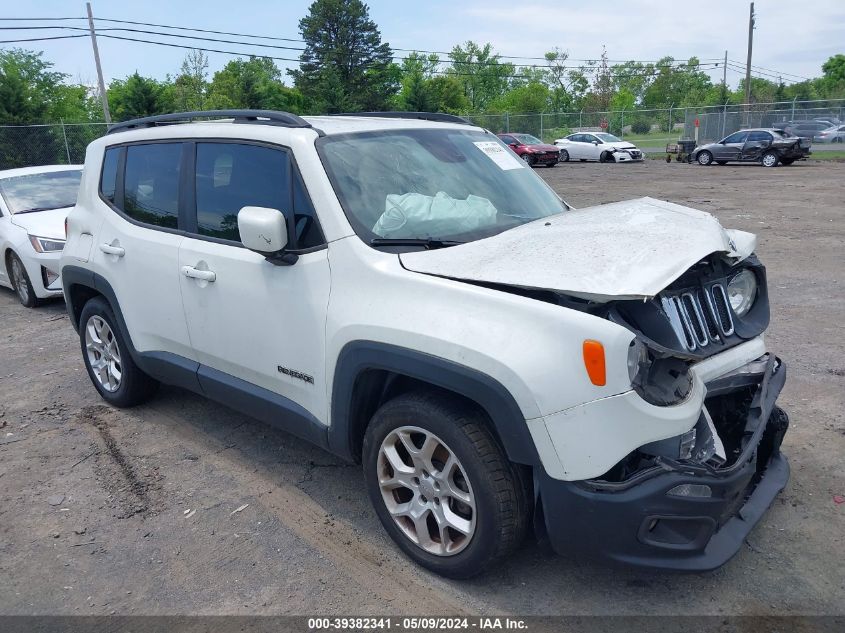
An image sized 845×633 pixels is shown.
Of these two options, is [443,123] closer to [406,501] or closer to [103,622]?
[406,501]

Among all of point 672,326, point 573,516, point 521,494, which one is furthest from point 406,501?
point 672,326

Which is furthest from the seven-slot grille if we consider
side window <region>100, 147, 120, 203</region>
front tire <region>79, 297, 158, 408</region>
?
side window <region>100, 147, 120, 203</region>

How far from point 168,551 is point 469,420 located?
1687 millimetres

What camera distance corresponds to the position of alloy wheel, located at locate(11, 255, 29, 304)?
8430mm

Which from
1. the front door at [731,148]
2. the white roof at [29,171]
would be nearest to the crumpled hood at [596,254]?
the white roof at [29,171]

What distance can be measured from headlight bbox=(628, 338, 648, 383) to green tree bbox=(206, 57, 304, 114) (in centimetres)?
2521

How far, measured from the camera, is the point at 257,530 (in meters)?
3.55

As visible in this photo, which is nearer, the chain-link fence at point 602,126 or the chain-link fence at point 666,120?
the chain-link fence at point 602,126

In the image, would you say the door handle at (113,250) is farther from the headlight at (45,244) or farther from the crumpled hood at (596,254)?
the headlight at (45,244)

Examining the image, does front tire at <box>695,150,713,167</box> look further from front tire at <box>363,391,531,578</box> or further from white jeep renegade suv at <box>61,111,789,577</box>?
front tire at <box>363,391,531,578</box>

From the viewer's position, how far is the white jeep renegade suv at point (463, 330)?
2539 millimetres

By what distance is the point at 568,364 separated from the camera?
2.50m

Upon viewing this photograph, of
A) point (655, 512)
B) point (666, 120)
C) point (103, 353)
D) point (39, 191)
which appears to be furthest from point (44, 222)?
point (666, 120)

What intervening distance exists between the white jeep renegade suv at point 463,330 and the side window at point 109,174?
431 mm
